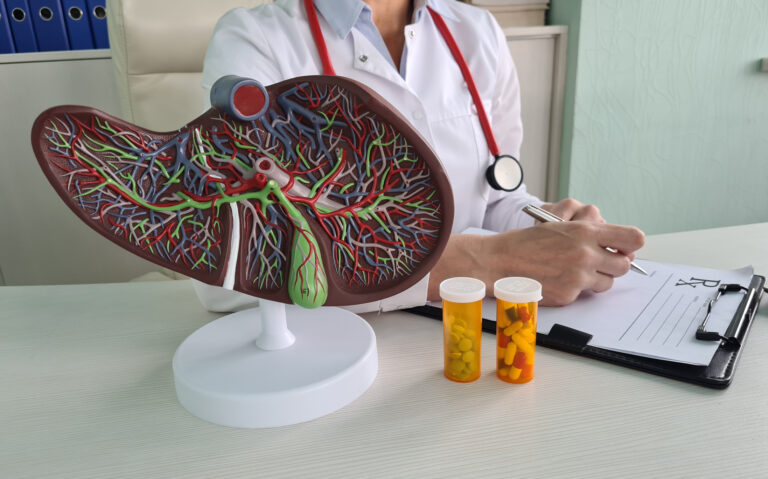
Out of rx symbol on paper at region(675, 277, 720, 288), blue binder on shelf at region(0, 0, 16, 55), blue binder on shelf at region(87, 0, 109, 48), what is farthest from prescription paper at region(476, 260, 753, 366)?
blue binder on shelf at region(0, 0, 16, 55)

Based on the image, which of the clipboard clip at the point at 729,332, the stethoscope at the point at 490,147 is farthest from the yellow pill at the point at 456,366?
the stethoscope at the point at 490,147

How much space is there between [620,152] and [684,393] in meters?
1.46

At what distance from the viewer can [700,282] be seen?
69 cm

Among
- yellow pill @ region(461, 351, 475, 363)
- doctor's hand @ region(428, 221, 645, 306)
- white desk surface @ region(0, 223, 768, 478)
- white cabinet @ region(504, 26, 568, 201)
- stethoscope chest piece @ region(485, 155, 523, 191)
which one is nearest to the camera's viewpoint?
white desk surface @ region(0, 223, 768, 478)

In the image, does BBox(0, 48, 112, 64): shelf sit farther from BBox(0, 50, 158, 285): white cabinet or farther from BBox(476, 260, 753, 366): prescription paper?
BBox(476, 260, 753, 366): prescription paper

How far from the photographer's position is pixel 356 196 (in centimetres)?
49

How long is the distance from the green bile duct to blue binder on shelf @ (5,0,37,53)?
1.24m

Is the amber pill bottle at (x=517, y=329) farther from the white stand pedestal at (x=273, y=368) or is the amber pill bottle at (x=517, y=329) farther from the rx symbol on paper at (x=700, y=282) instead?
the rx symbol on paper at (x=700, y=282)

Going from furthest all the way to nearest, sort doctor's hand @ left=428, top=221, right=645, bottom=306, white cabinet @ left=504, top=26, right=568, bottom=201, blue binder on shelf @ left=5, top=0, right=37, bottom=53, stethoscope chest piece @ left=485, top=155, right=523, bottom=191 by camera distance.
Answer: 1. white cabinet @ left=504, top=26, right=568, bottom=201
2. blue binder on shelf @ left=5, top=0, right=37, bottom=53
3. stethoscope chest piece @ left=485, top=155, right=523, bottom=191
4. doctor's hand @ left=428, top=221, right=645, bottom=306

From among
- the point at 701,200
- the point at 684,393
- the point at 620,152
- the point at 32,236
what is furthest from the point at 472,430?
the point at 701,200

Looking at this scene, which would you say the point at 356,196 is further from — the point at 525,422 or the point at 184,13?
the point at 184,13

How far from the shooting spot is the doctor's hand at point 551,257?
660 millimetres

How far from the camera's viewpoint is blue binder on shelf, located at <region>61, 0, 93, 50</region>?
1331 mm

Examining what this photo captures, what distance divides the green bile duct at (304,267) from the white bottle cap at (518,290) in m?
0.17
